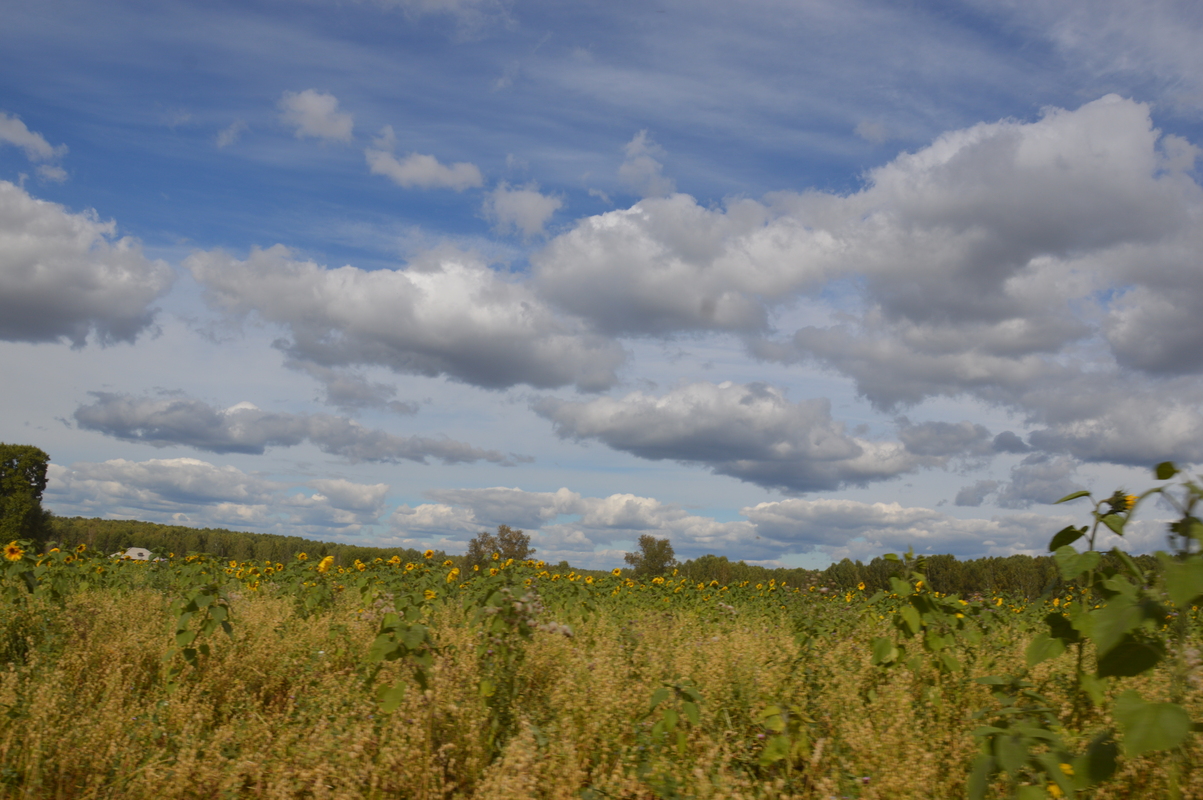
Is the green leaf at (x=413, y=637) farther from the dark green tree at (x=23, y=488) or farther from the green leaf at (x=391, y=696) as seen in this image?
the dark green tree at (x=23, y=488)

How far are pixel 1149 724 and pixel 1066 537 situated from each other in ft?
3.59

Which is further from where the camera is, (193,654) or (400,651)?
(193,654)

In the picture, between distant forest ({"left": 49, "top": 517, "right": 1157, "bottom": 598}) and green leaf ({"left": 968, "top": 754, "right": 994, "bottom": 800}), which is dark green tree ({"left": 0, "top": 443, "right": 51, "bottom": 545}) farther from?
green leaf ({"left": 968, "top": 754, "right": 994, "bottom": 800})

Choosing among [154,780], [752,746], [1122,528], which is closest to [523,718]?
[752,746]

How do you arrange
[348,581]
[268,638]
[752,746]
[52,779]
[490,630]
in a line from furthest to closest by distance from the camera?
[348,581] → [268,638] → [490,630] → [752,746] → [52,779]

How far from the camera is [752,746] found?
14.3 ft

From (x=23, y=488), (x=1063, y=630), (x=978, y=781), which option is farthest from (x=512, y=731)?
(x=23, y=488)

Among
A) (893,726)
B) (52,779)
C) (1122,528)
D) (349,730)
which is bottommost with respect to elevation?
(52,779)

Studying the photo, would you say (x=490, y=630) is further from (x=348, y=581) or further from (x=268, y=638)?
(x=348, y=581)

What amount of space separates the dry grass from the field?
0.02m

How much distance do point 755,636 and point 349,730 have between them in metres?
3.95

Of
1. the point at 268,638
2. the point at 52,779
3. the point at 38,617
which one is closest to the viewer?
the point at 52,779

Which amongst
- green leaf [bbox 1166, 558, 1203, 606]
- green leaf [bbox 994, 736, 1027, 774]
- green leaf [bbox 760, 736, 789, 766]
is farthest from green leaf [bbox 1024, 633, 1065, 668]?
green leaf [bbox 760, 736, 789, 766]

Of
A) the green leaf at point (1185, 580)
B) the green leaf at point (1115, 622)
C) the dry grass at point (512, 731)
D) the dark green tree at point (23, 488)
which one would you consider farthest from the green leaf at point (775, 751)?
the dark green tree at point (23, 488)
